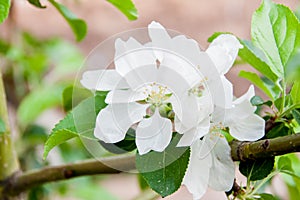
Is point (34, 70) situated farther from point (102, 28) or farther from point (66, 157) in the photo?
point (102, 28)

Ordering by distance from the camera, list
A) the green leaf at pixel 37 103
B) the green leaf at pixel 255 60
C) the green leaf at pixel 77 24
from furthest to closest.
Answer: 1. the green leaf at pixel 37 103
2. the green leaf at pixel 77 24
3. the green leaf at pixel 255 60

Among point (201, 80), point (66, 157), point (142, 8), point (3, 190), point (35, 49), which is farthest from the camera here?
point (142, 8)

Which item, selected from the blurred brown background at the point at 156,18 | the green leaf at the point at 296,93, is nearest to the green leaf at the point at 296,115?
the green leaf at the point at 296,93

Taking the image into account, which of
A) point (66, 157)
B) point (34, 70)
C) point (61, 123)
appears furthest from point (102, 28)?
point (61, 123)

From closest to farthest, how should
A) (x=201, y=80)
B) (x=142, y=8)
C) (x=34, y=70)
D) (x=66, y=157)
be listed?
(x=201, y=80)
(x=66, y=157)
(x=34, y=70)
(x=142, y=8)

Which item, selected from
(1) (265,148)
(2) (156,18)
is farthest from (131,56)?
(2) (156,18)

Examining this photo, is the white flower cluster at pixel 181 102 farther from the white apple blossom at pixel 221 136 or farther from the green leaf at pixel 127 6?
the green leaf at pixel 127 6
